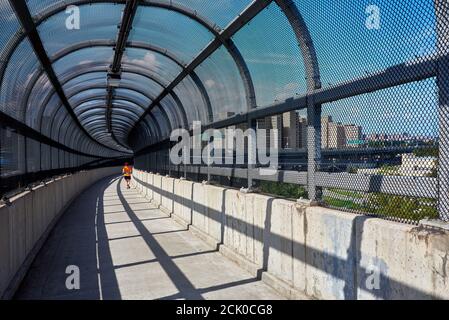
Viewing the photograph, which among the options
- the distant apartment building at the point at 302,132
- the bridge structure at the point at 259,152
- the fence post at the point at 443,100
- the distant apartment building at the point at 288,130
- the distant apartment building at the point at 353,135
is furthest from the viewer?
the distant apartment building at the point at 288,130

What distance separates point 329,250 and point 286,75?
113 inches

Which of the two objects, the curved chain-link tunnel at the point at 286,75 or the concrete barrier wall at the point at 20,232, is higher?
the curved chain-link tunnel at the point at 286,75

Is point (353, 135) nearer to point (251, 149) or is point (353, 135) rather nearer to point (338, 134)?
point (338, 134)

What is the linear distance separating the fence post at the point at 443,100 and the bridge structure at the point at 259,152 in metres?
0.01

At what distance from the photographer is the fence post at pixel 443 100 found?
374cm

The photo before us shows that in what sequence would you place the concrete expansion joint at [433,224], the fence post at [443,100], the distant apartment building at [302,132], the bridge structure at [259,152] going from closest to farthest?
the concrete expansion joint at [433,224], the fence post at [443,100], the bridge structure at [259,152], the distant apartment building at [302,132]

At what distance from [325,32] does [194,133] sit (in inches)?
306

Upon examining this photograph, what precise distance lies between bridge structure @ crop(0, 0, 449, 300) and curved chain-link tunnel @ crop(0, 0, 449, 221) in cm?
3

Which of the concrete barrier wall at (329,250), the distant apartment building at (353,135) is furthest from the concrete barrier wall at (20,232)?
the distant apartment building at (353,135)

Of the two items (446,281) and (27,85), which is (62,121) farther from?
(446,281)

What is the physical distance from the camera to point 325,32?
5.67 meters

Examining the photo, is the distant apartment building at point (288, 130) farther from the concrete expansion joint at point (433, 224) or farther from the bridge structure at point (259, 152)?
the concrete expansion joint at point (433, 224)
